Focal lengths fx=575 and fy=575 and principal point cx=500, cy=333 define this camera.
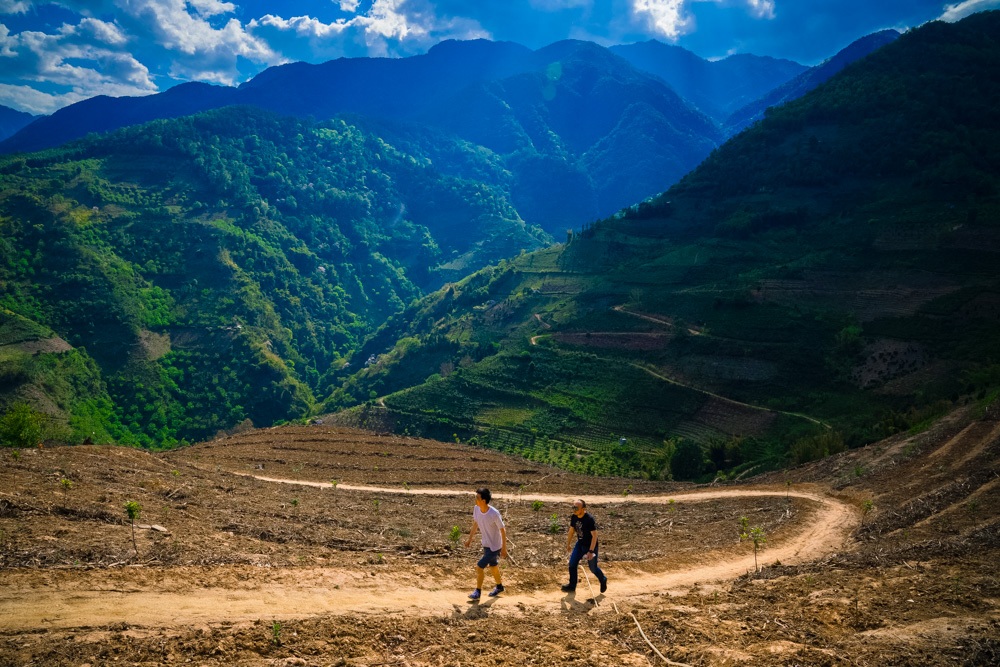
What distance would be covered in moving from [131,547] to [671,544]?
15.2 metres

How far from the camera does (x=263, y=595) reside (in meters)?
11.5

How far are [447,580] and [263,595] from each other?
4.01 m

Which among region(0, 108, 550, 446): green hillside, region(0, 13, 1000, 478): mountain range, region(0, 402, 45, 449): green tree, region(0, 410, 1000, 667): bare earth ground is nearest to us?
region(0, 410, 1000, 667): bare earth ground

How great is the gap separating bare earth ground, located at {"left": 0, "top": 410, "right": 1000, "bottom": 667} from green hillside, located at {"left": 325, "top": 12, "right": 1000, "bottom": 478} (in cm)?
2428

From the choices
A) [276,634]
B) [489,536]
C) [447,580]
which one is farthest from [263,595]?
[489,536]

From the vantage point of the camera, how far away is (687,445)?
46.3m

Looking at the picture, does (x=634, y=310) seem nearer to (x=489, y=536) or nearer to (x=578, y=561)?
(x=578, y=561)

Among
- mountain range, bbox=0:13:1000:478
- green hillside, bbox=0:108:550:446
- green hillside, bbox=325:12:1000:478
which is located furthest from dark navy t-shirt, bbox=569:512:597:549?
green hillside, bbox=0:108:550:446

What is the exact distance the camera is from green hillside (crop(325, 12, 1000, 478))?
180 ft

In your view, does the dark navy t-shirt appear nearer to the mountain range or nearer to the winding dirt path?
the winding dirt path

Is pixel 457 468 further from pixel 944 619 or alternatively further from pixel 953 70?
pixel 953 70

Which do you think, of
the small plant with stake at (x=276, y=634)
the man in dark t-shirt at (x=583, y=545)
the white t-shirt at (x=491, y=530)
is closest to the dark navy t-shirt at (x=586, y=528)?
the man in dark t-shirt at (x=583, y=545)

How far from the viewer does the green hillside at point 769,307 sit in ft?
180

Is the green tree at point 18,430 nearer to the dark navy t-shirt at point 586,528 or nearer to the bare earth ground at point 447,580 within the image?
the bare earth ground at point 447,580
